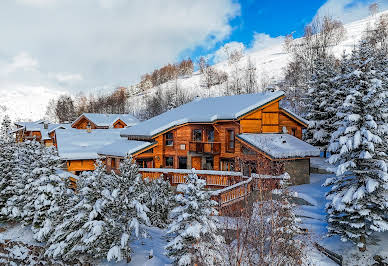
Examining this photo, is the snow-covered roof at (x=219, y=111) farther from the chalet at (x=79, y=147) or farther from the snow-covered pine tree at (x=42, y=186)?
the snow-covered pine tree at (x=42, y=186)

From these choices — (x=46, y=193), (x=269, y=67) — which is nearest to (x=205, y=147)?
(x=46, y=193)

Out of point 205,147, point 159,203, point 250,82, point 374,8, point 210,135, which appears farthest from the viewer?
point 374,8

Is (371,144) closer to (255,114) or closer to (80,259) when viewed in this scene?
(255,114)

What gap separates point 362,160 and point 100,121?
49135 millimetres

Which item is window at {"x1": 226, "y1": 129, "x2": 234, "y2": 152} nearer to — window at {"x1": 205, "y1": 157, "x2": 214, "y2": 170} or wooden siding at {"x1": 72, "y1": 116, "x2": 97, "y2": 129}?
window at {"x1": 205, "y1": 157, "x2": 214, "y2": 170}

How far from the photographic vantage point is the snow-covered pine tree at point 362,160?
1225 cm

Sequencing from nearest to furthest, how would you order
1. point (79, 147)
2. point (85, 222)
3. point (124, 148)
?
point (85, 222), point (124, 148), point (79, 147)

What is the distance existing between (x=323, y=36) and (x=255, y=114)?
26995mm

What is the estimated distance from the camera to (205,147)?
25.7 m

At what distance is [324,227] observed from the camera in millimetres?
14492

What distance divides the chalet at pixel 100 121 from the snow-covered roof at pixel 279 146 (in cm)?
3719

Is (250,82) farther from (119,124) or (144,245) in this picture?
(144,245)

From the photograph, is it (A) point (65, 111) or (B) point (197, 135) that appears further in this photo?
(A) point (65, 111)

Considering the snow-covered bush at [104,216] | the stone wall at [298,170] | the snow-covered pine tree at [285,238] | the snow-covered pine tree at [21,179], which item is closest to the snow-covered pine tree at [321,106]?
the stone wall at [298,170]
